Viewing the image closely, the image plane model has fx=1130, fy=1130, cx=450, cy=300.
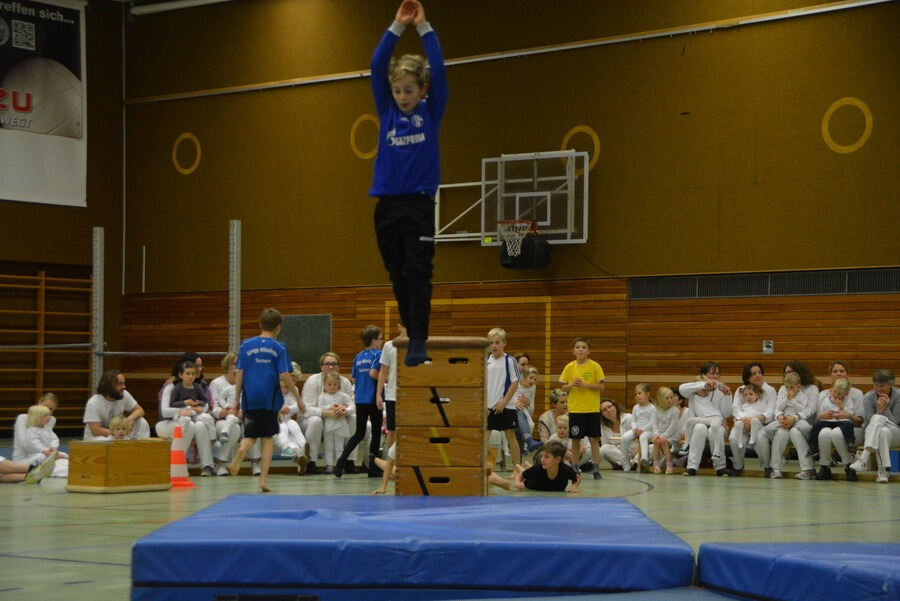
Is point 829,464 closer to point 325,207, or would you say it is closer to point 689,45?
point 689,45

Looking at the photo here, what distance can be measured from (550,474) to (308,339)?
10760 millimetres

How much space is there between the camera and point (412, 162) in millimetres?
6090

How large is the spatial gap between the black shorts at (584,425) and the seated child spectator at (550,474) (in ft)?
5.95

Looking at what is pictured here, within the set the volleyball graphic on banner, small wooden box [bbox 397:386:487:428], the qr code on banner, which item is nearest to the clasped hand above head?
small wooden box [bbox 397:386:487:428]

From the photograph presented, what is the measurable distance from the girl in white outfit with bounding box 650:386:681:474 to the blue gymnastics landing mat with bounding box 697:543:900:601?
9.52 metres

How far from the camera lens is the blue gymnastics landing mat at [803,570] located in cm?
411

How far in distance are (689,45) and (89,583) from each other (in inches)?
572

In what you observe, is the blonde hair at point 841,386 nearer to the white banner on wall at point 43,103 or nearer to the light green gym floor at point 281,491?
the light green gym floor at point 281,491

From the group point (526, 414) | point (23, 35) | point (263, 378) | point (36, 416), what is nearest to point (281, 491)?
point (263, 378)

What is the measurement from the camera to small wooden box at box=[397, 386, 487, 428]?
7867 millimetres

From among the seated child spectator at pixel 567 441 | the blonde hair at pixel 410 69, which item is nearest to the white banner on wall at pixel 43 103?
the seated child spectator at pixel 567 441

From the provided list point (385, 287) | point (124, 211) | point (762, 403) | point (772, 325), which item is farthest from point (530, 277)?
point (124, 211)

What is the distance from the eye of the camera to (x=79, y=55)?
21.8 m

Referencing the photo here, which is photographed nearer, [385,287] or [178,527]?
[178,527]
